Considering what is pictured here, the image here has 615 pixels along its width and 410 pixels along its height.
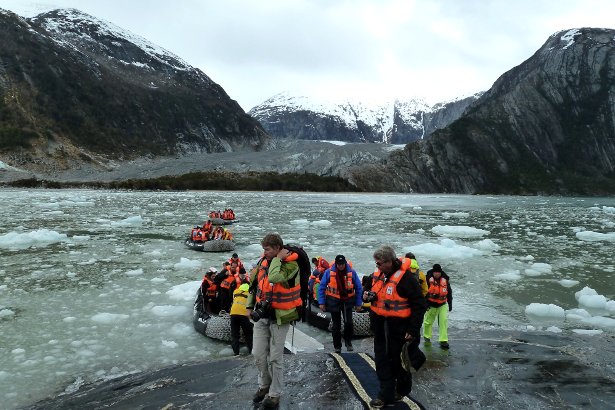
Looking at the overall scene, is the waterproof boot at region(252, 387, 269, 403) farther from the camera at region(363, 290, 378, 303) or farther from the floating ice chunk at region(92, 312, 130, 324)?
the floating ice chunk at region(92, 312, 130, 324)

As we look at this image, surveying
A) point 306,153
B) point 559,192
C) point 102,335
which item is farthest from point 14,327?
point 559,192

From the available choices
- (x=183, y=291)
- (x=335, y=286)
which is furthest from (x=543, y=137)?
(x=335, y=286)

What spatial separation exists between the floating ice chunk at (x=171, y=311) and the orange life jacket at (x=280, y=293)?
588cm

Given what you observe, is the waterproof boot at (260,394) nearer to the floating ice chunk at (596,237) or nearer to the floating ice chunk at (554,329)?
the floating ice chunk at (554,329)

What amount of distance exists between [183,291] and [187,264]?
14.0ft

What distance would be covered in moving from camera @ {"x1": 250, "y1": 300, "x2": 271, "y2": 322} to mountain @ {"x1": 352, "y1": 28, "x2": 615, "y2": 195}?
12101 centimetres

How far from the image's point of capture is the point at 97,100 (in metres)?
130

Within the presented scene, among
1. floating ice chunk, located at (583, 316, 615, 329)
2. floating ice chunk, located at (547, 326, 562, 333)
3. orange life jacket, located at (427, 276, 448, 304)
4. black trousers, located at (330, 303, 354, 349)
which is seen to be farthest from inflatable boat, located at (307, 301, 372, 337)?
floating ice chunk, located at (583, 316, 615, 329)

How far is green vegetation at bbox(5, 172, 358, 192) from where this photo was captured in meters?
85.2

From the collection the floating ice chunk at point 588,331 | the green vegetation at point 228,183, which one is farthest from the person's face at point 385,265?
the green vegetation at point 228,183

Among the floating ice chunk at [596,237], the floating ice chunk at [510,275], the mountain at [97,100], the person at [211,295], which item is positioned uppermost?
the mountain at [97,100]

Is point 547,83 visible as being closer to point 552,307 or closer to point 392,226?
point 392,226

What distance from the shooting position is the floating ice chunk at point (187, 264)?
15.9 metres

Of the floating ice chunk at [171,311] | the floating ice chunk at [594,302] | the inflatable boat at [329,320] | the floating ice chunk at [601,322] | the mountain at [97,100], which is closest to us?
the inflatable boat at [329,320]
